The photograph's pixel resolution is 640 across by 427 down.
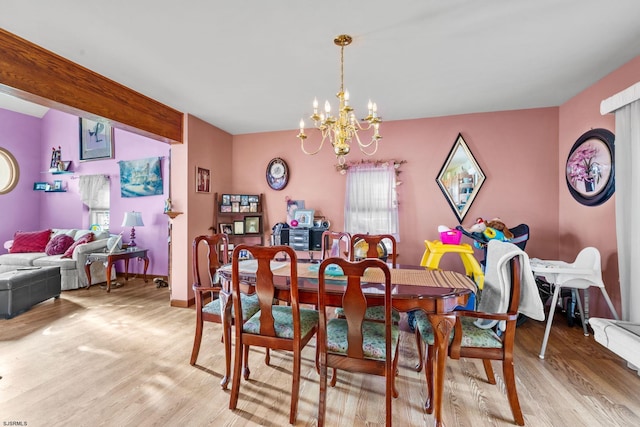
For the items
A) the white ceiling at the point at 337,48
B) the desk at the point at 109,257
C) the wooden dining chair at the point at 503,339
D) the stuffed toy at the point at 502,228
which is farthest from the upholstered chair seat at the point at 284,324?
the desk at the point at 109,257

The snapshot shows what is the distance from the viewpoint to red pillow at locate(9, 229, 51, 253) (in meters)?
4.90

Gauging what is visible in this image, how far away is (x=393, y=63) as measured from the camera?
8.00 feet

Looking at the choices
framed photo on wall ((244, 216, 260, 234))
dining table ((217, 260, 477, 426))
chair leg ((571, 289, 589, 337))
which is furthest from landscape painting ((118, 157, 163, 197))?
chair leg ((571, 289, 589, 337))

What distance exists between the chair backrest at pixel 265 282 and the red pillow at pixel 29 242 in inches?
215

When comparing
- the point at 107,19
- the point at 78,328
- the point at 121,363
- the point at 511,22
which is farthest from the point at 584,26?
the point at 78,328

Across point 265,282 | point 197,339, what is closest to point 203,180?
point 197,339

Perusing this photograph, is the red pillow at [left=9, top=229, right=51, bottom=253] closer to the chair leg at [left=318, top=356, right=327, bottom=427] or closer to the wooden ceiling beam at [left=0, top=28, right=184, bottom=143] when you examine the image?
the wooden ceiling beam at [left=0, top=28, right=184, bottom=143]

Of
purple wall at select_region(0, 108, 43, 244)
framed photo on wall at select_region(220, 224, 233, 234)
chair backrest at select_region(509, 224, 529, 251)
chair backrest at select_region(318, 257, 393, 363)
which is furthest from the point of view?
purple wall at select_region(0, 108, 43, 244)

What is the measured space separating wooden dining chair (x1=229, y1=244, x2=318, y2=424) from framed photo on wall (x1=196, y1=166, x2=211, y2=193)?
99.0 inches

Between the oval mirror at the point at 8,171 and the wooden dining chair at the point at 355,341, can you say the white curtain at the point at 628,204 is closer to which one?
the wooden dining chair at the point at 355,341

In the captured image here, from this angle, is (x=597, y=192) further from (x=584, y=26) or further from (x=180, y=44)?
(x=180, y=44)

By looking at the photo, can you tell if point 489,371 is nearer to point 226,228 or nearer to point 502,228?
point 502,228

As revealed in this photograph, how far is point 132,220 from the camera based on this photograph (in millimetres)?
4625

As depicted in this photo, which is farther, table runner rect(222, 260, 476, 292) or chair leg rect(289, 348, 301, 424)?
table runner rect(222, 260, 476, 292)
